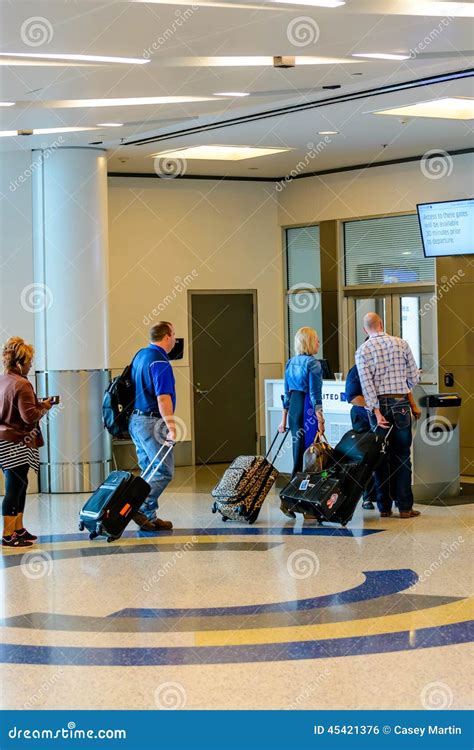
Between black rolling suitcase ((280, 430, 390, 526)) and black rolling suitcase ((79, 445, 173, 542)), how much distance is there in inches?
53.3

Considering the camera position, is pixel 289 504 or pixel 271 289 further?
pixel 271 289

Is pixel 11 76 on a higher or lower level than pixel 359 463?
higher

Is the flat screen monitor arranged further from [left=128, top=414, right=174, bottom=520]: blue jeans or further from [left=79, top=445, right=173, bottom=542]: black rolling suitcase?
[left=79, top=445, right=173, bottom=542]: black rolling suitcase

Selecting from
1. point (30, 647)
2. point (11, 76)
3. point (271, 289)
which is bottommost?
point (30, 647)

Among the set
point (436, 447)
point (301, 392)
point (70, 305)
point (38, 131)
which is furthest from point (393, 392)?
point (38, 131)

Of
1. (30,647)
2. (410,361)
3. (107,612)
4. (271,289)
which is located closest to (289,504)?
(410,361)

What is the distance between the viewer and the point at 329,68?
8625mm

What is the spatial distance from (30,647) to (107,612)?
0.77m

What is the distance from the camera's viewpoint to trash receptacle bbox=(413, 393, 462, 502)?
10.4m

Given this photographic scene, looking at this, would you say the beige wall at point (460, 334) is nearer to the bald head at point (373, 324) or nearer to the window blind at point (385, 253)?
the window blind at point (385, 253)

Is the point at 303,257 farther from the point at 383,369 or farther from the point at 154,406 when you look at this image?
the point at 154,406

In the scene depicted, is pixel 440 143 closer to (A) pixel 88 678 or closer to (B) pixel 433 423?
(B) pixel 433 423

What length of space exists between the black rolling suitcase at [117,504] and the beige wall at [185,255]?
532 centimetres
